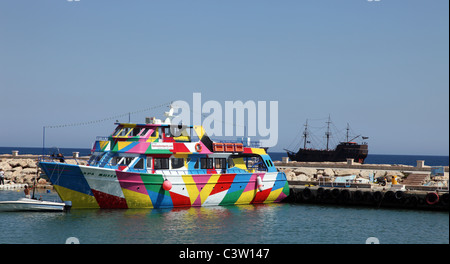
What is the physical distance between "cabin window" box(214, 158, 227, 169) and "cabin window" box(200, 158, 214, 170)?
13.6 inches

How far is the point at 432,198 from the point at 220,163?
12831 millimetres

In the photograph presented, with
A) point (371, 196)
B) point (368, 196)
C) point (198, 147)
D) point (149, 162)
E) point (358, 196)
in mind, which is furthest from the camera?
point (358, 196)

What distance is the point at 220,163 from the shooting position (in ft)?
111

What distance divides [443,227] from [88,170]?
18.1 meters

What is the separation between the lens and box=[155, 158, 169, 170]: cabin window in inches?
1229

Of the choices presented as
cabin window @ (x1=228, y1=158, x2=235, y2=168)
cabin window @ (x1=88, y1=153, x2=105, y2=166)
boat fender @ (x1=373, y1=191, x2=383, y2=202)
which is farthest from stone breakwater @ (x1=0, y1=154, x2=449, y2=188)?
cabin window @ (x1=88, y1=153, x2=105, y2=166)

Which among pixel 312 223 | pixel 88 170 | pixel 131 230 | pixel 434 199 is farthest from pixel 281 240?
pixel 434 199

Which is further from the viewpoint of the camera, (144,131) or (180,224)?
(144,131)

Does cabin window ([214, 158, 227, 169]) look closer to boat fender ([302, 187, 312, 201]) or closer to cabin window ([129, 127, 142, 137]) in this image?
cabin window ([129, 127, 142, 137])

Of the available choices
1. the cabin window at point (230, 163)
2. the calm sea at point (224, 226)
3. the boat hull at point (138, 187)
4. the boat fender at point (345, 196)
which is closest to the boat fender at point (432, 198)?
the calm sea at point (224, 226)

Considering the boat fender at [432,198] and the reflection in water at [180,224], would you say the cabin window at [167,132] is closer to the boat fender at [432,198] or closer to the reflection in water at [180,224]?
the reflection in water at [180,224]

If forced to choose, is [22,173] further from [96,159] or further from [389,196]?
[389,196]

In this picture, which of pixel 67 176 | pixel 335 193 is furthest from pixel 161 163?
pixel 335 193

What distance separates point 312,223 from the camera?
2834 cm
